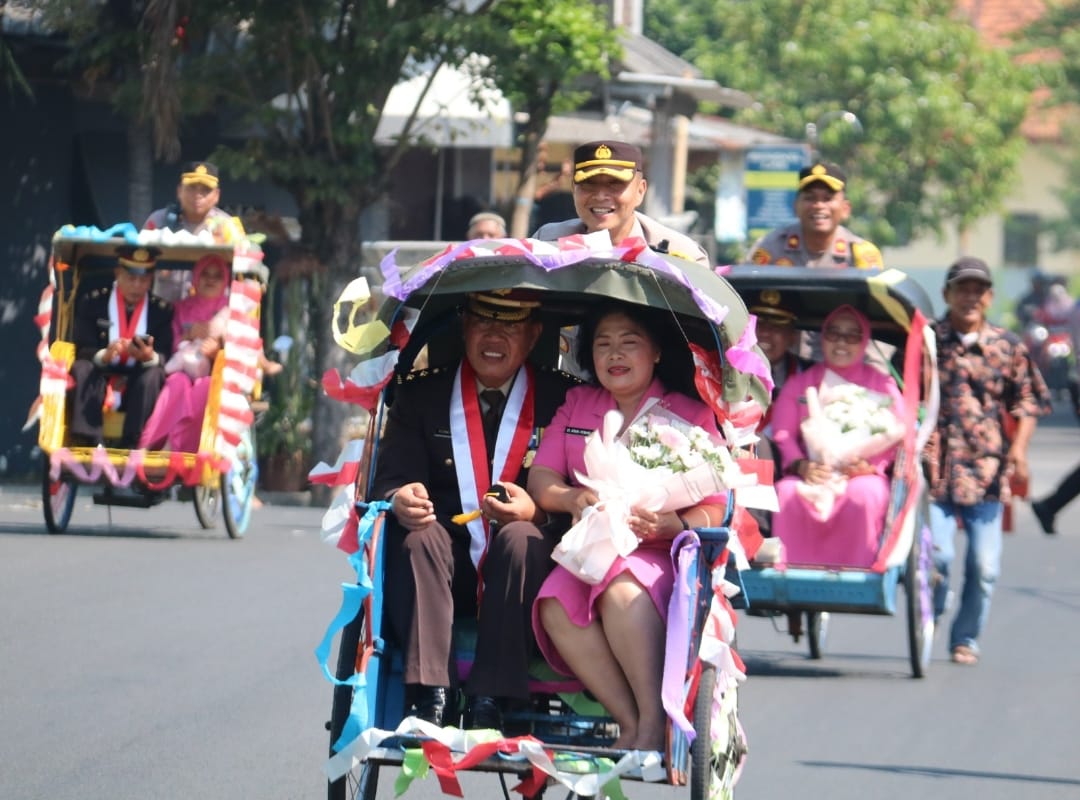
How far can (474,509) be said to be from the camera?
268 inches

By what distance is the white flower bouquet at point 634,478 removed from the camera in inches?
253

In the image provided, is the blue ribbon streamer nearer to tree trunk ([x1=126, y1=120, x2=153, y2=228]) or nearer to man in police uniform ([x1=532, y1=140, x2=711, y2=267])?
tree trunk ([x1=126, y1=120, x2=153, y2=228])

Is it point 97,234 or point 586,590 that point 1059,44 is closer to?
point 97,234

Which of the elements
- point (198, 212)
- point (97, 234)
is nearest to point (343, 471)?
point (97, 234)

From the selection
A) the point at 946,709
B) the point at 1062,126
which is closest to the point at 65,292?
the point at 946,709

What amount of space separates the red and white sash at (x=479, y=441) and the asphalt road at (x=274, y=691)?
1495mm

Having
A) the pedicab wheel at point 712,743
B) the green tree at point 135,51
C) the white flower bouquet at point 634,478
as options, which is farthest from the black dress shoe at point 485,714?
the green tree at point 135,51

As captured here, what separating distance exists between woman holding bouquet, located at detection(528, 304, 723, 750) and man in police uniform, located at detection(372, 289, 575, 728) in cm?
10

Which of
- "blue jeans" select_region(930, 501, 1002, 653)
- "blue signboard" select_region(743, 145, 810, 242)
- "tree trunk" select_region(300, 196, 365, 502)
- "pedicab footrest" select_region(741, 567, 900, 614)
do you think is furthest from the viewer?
"blue signboard" select_region(743, 145, 810, 242)

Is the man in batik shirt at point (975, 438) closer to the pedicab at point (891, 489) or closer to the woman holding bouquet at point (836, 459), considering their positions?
the pedicab at point (891, 489)

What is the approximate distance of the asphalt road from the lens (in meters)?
8.10

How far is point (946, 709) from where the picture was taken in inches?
398

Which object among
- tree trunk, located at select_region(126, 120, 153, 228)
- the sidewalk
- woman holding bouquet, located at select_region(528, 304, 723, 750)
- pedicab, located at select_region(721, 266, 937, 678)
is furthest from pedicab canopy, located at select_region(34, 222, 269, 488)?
woman holding bouquet, located at select_region(528, 304, 723, 750)

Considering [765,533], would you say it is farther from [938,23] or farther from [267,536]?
[938,23]
